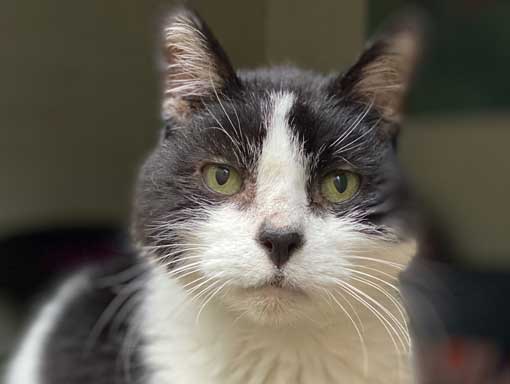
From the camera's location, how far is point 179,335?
32.2 inches

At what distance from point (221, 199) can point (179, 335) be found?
0.71 feet

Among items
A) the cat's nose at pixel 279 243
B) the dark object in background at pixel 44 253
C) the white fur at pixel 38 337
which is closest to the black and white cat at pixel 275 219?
the cat's nose at pixel 279 243

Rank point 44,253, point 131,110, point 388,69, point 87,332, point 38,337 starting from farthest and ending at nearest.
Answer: point 44,253, point 131,110, point 38,337, point 87,332, point 388,69

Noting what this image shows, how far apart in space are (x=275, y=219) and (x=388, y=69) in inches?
9.2

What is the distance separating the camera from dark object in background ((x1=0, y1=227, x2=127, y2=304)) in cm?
144

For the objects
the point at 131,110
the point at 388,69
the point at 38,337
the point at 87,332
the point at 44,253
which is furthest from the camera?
the point at 44,253

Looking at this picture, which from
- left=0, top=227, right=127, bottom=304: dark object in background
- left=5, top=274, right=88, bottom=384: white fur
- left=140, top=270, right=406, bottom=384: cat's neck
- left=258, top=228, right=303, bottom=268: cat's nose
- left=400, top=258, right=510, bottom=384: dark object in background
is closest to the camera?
left=258, top=228, right=303, bottom=268: cat's nose

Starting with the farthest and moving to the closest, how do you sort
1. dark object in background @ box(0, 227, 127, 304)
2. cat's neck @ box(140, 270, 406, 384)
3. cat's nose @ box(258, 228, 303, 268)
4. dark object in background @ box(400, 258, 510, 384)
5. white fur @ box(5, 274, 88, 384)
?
dark object in background @ box(0, 227, 127, 304), white fur @ box(5, 274, 88, 384), dark object in background @ box(400, 258, 510, 384), cat's neck @ box(140, 270, 406, 384), cat's nose @ box(258, 228, 303, 268)

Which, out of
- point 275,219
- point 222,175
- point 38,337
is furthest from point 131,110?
point 275,219

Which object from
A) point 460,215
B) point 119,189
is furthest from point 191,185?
point 119,189

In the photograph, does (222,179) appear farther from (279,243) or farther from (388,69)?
(388,69)

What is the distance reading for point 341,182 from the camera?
721 mm

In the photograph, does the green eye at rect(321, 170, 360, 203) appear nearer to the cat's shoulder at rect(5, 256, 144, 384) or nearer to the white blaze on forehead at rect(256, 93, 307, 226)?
the white blaze on forehead at rect(256, 93, 307, 226)

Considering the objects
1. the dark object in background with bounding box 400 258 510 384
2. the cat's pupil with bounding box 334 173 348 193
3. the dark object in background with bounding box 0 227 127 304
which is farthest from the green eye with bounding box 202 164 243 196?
the dark object in background with bounding box 0 227 127 304
